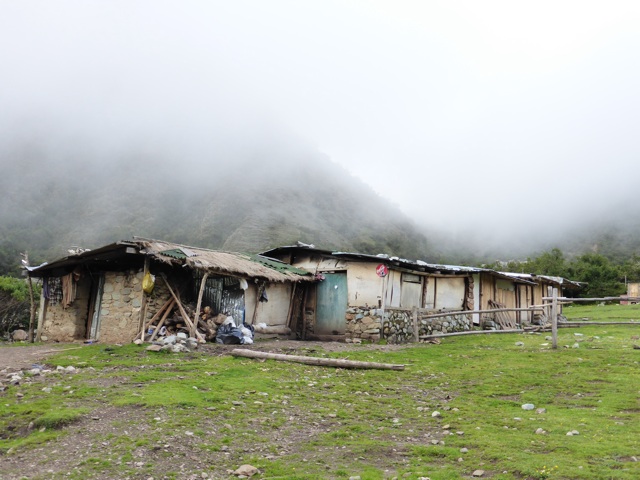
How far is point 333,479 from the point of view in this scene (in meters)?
5.34

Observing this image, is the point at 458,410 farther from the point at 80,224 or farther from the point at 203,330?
the point at 80,224

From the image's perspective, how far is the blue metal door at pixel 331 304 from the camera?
19328 mm

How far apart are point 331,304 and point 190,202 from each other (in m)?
49.0

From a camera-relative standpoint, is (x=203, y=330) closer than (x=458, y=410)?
No

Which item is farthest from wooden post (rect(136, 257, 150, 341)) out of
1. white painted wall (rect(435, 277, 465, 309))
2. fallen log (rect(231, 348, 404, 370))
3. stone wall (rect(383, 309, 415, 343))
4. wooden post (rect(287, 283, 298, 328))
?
white painted wall (rect(435, 277, 465, 309))

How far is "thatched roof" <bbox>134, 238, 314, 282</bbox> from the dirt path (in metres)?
3.82

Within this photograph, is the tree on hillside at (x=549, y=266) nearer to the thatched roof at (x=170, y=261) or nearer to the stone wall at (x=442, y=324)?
the stone wall at (x=442, y=324)

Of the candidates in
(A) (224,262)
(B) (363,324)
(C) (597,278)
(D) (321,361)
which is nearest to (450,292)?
(B) (363,324)

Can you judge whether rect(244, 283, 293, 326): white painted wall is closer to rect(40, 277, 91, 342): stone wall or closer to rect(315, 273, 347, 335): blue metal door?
rect(315, 273, 347, 335): blue metal door

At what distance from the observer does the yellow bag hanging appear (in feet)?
48.9

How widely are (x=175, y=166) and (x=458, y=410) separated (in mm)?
73219

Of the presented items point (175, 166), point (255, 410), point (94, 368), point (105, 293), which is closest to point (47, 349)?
point (105, 293)

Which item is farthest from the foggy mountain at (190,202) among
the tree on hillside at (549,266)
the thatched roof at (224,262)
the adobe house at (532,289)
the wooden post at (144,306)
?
the wooden post at (144,306)

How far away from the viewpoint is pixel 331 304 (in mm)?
19734
